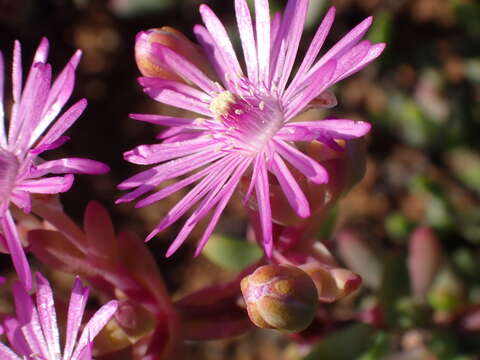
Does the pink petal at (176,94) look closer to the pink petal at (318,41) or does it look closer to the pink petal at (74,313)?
the pink petal at (318,41)

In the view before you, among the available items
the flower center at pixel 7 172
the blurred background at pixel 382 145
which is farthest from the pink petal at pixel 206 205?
the blurred background at pixel 382 145

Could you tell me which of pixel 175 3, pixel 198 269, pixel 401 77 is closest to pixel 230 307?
pixel 198 269

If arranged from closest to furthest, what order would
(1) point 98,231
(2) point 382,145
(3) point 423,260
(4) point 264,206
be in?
(4) point 264,206 < (1) point 98,231 < (3) point 423,260 < (2) point 382,145

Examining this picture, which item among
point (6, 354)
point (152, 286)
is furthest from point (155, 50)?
point (6, 354)

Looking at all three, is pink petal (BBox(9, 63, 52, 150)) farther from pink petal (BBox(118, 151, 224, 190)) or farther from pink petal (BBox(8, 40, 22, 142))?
pink petal (BBox(118, 151, 224, 190))

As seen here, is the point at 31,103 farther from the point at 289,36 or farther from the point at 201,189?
the point at 289,36

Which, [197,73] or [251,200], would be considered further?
[197,73]

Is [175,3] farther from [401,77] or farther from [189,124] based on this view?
[189,124]
